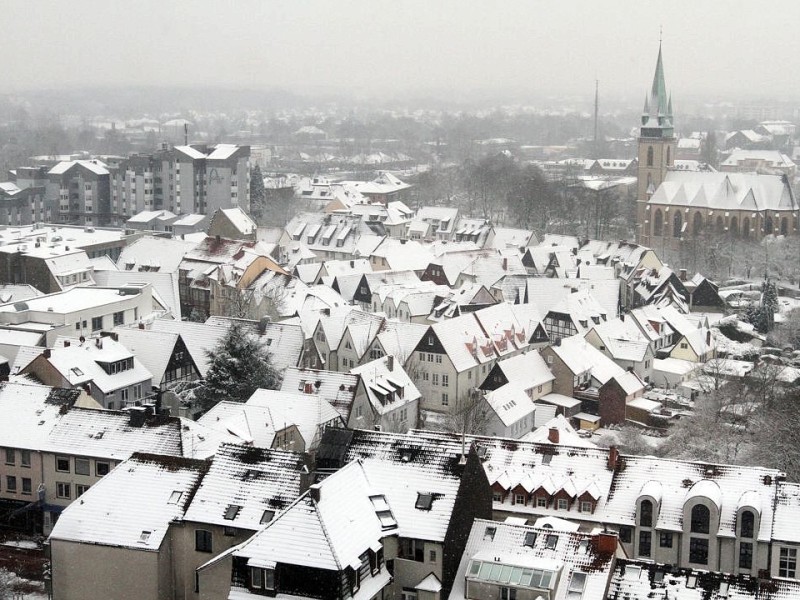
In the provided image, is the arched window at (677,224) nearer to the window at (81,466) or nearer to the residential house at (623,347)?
the residential house at (623,347)

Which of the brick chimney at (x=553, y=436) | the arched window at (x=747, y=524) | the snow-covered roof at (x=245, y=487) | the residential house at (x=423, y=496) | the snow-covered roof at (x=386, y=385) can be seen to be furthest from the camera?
the snow-covered roof at (x=386, y=385)

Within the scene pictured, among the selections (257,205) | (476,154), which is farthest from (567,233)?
(476,154)

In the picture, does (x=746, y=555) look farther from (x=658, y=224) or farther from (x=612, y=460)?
(x=658, y=224)

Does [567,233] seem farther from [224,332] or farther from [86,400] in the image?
[86,400]

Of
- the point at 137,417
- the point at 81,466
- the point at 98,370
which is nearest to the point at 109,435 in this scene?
the point at 137,417

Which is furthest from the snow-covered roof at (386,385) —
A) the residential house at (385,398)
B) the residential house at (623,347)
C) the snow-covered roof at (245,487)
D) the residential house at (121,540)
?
the residential house at (121,540)

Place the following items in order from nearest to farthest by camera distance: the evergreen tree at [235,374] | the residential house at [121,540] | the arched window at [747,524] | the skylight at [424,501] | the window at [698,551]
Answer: the skylight at [424,501], the residential house at [121,540], the arched window at [747,524], the window at [698,551], the evergreen tree at [235,374]

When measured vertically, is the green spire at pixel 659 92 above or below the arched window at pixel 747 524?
above
